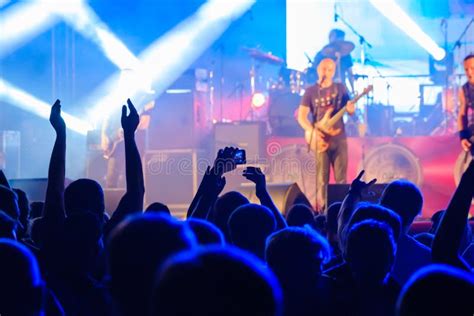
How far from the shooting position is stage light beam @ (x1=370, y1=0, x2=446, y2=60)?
560 inches

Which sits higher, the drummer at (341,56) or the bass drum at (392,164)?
the drummer at (341,56)

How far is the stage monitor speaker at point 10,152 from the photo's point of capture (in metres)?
13.2

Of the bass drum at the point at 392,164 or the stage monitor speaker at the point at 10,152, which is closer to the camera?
the bass drum at the point at 392,164

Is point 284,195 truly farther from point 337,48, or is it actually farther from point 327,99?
point 337,48

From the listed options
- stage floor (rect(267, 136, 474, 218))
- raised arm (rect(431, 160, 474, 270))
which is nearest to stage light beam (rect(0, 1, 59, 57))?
stage floor (rect(267, 136, 474, 218))

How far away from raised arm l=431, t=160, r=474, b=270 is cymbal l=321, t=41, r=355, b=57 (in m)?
9.93

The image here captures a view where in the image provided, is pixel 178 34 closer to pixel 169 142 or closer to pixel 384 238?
pixel 169 142

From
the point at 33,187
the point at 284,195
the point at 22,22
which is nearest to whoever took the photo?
the point at 33,187

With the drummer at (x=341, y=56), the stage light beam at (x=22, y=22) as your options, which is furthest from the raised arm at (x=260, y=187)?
the stage light beam at (x=22, y=22)

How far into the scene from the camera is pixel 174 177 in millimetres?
11273

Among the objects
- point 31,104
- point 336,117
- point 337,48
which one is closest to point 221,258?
point 336,117

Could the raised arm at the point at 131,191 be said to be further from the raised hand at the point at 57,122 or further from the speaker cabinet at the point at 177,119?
the speaker cabinet at the point at 177,119

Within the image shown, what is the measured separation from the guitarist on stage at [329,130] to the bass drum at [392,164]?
1429 mm

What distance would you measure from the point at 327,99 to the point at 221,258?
7625 mm
